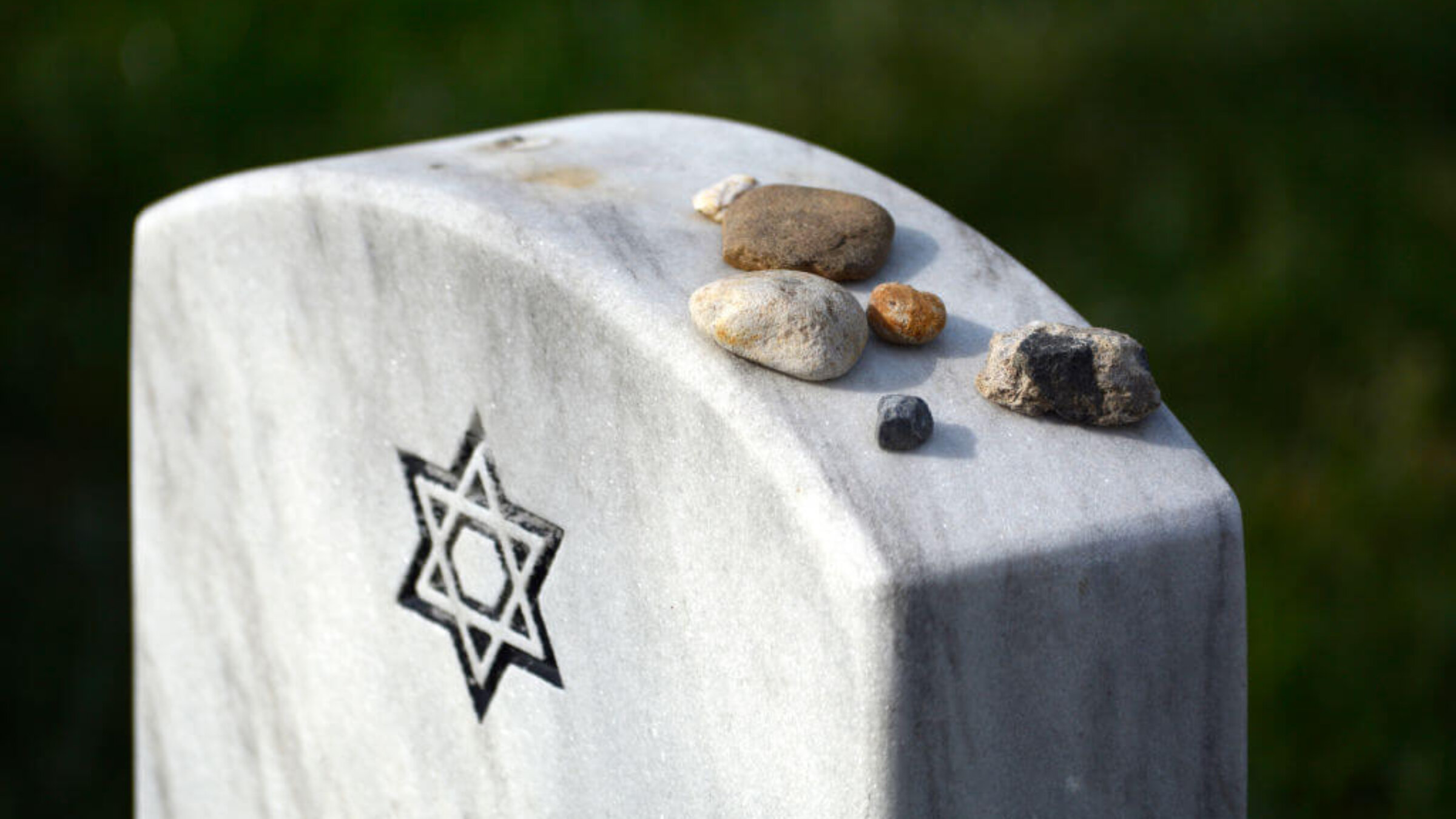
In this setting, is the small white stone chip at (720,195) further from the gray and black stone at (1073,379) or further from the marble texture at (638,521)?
the gray and black stone at (1073,379)

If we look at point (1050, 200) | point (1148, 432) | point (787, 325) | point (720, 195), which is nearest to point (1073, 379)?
point (1148, 432)

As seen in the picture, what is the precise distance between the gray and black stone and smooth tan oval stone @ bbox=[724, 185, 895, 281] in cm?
13

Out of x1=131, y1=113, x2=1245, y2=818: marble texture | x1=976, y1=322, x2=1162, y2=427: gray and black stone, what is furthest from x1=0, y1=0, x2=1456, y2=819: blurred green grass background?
x1=976, y1=322, x2=1162, y2=427: gray and black stone

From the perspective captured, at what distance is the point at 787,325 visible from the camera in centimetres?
79

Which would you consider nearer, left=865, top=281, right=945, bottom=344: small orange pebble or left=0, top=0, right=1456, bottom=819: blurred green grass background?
left=865, top=281, right=945, bottom=344: small orange pebble

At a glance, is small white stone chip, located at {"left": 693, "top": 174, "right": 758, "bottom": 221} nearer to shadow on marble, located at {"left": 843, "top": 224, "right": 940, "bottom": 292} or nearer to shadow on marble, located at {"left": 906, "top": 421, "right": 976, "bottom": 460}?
shadow on marble, located at {"left": 843, "top": 224, "right": 940, "bottom": 292}

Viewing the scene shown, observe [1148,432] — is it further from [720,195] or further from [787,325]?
[720,195]

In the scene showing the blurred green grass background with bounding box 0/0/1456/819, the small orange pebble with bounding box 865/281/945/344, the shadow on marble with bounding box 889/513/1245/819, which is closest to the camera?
the shadow on marble with bounding box 889/513/1245/819

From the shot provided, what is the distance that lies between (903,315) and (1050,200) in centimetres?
202

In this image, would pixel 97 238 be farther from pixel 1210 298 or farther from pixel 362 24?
pixel 1210 298

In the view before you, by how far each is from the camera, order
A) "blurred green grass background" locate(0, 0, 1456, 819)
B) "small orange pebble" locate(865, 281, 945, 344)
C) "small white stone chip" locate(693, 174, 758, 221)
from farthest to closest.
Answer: "blurred green grass background" locate(0, 0, 1456, 819)
"small white stone chip" locate(693, 174, 758, 221)
"small orange pebble" locate(865, 281, 945, 344)

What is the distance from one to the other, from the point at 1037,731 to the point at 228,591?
719 mm

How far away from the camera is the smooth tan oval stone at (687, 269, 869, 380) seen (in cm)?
79

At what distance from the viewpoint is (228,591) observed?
1201mm
